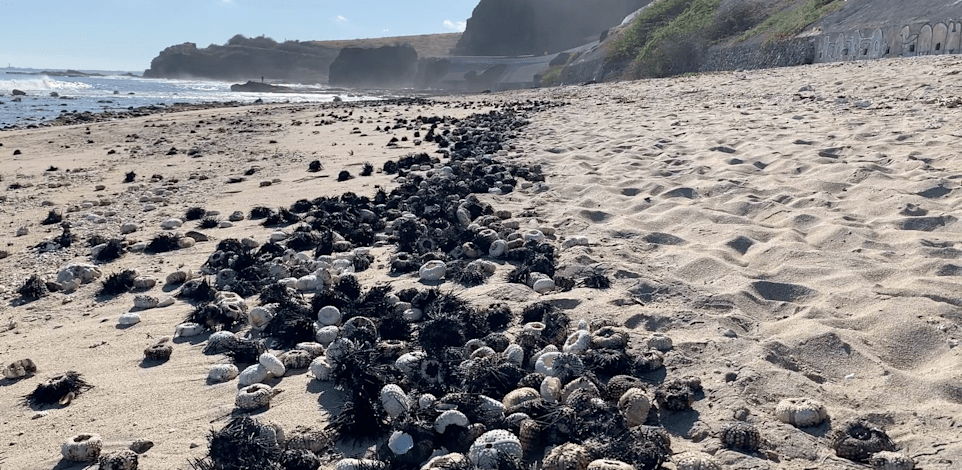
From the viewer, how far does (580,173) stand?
8984 mm

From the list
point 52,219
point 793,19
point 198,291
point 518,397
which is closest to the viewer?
point 518,397

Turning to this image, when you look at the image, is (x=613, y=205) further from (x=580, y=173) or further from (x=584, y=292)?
(x=584, y=292)

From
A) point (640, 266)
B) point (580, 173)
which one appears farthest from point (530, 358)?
point (580, 173)

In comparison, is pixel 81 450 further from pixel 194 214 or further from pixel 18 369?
pixel 194 214

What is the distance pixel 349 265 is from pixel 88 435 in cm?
283

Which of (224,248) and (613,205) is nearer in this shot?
(224,248)

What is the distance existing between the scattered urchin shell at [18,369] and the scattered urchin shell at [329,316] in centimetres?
167

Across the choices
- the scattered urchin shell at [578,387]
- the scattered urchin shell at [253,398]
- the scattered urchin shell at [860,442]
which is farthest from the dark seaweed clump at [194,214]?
the scattered urchin shell at [860,442]

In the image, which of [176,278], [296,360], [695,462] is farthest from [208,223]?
[695,462]

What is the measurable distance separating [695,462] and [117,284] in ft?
15.6

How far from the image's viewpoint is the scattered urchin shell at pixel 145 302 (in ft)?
17.2

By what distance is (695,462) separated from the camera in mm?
2748

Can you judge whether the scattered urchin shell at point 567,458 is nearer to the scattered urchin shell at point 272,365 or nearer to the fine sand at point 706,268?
the fine sand at point 706,268

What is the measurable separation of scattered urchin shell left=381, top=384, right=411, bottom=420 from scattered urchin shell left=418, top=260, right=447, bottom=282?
6.95 ft
